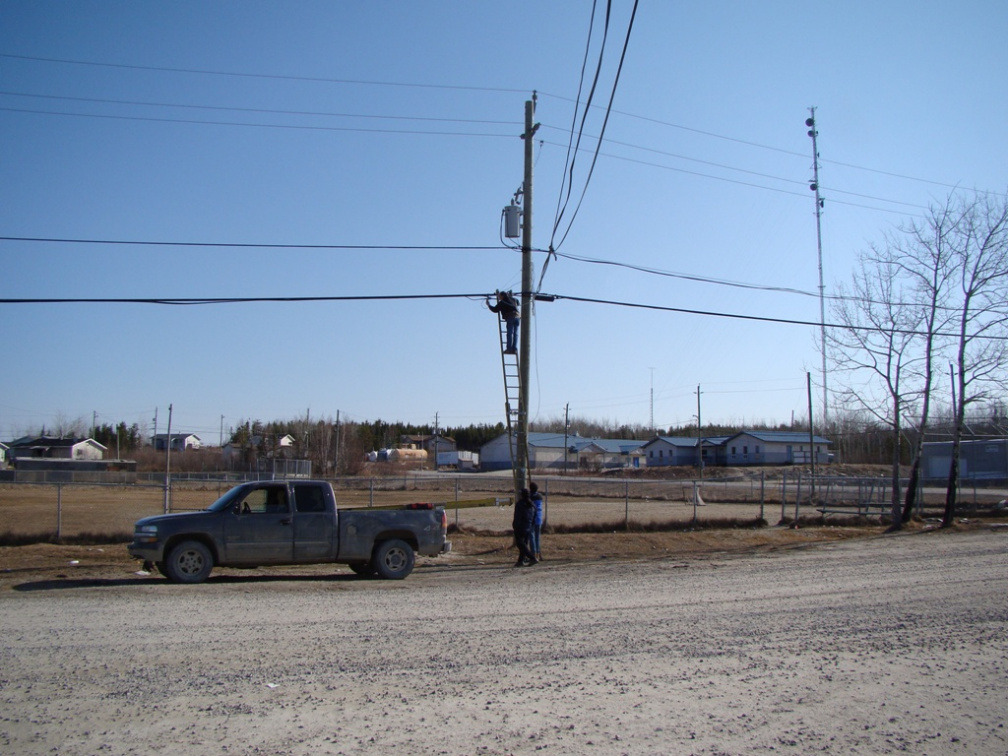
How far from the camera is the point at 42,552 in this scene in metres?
18.5

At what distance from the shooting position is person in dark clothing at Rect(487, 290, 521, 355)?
19594 mm

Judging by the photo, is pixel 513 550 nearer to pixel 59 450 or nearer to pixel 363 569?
pixel 363 569

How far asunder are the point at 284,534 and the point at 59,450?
102321mm

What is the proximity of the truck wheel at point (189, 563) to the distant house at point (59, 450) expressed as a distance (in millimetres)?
97276

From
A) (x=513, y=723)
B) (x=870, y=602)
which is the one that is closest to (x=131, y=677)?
(x=513, y=723)

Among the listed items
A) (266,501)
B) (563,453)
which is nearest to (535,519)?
(266,501)

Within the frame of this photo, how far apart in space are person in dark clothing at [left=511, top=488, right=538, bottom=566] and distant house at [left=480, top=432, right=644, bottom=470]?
9517 centimetres

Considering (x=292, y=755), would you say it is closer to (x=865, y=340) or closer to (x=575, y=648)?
(x=575, y=648)

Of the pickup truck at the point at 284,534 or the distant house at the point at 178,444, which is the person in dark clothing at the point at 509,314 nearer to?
the pickup truck at the point at 284,534

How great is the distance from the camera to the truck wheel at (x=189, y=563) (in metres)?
13.9

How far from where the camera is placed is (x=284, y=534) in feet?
47.8

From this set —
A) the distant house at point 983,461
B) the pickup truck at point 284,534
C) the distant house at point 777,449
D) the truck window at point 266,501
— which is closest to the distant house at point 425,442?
the distant house at point 777,449

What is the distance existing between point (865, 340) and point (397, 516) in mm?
19220

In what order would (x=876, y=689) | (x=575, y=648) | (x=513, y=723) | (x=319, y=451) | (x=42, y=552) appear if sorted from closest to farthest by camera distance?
(x=513, y=723), (x=876, y=689), (x=575, y=648), (x=42, y=552), (x=319, y=451)
